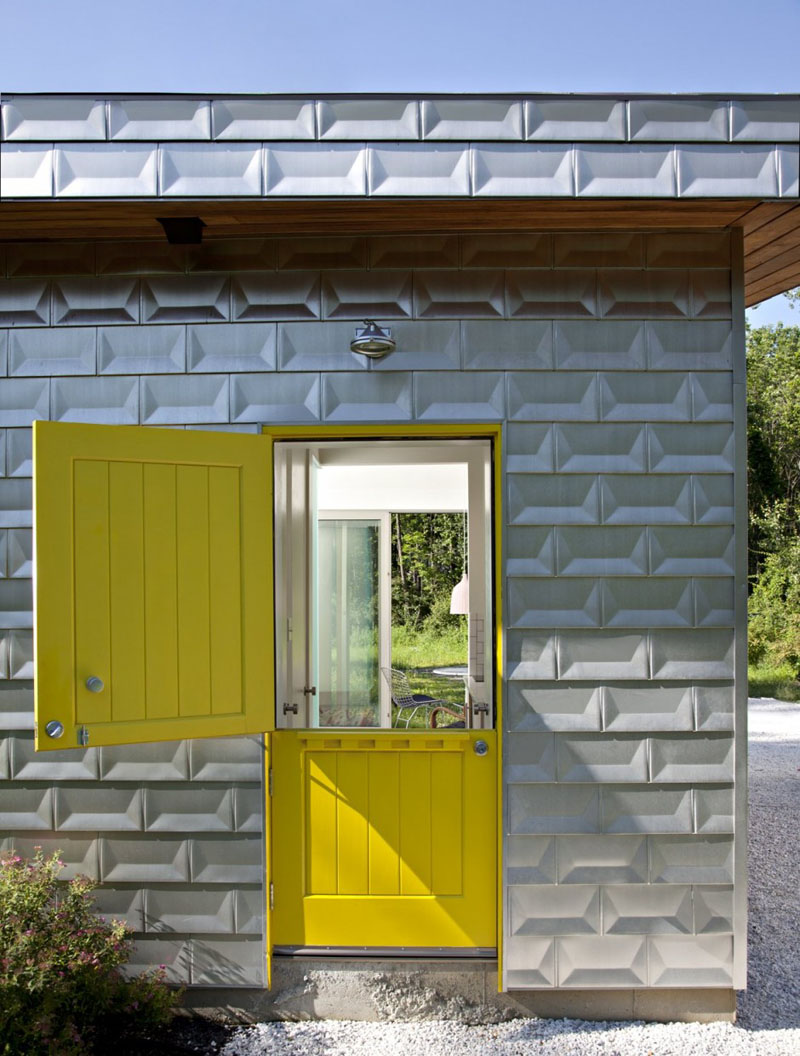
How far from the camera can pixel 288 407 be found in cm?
298

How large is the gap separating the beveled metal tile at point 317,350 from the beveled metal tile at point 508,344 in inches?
15.7

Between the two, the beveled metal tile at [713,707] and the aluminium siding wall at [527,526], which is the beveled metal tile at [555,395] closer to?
the aluminium siding wall at [527,526]

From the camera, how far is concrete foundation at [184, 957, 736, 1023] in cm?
293

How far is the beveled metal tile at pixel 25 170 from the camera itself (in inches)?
101

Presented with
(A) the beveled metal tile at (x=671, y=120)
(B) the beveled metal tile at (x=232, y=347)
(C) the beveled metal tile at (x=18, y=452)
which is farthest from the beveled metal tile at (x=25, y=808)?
(A) the beveled metal tile at (x=671, y=120)

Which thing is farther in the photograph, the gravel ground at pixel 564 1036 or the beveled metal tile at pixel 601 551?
the beveled metal tile at pixel 601 551

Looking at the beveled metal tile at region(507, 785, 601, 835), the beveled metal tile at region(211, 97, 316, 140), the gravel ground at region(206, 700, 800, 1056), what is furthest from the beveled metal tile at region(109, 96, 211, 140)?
the gravel ground at region(206, 700, 800, 1056)

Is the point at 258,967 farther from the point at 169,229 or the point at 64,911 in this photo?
the point at 169,229

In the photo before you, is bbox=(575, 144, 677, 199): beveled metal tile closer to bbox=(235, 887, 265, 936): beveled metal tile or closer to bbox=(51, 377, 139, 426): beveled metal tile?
bbox=(51, 377, 139, 426): beveled metal tile

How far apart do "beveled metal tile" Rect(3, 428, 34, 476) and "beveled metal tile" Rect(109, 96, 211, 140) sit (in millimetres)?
1134

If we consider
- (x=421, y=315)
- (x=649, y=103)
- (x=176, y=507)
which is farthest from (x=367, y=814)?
(x=649, y=103)

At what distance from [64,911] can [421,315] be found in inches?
94.5

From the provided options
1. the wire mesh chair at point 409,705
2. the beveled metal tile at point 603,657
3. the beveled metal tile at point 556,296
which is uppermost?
the beveled metal tile at point 556,296

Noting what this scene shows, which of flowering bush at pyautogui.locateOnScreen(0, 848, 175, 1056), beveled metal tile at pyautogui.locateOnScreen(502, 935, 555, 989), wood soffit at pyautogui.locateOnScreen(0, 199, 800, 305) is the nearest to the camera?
flowering bush at pyautogui.locateOnScreen(0, 848, 175, 1056)
